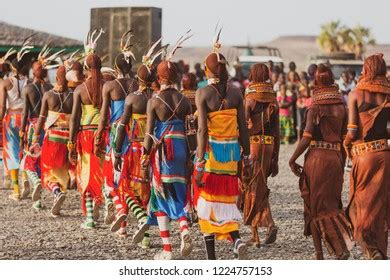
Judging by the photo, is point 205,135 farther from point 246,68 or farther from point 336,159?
point 246,68

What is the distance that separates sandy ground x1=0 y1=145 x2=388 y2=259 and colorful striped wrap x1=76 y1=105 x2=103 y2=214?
0.46 metres

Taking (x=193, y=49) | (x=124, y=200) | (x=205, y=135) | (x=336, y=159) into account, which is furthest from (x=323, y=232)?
(x=193, y=49)

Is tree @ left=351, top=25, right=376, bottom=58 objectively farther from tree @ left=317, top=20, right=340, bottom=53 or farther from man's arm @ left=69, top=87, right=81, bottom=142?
man's arm @ left=69, top=87, right=81, bottom=142

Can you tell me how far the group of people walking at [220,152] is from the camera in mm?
8789

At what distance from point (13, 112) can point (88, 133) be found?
10.5ft

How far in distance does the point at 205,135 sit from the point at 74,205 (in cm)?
555

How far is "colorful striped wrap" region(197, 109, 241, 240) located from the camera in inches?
356

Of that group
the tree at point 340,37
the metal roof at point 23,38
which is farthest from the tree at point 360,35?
the metal roof at point 23,38

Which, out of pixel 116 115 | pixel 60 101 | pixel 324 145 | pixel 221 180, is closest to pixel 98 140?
pixel 116 115

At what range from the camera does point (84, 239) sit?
11.1 meters

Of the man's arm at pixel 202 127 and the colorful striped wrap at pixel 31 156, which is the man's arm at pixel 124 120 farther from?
the colorful striped wrap at pixel 31 156

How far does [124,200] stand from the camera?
10.9 metres

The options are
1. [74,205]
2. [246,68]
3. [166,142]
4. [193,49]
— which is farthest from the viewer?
[193,49]

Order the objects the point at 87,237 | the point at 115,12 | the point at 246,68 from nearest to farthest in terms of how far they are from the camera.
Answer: the point at 87,237
the point at 115,12
the point at 246,68
